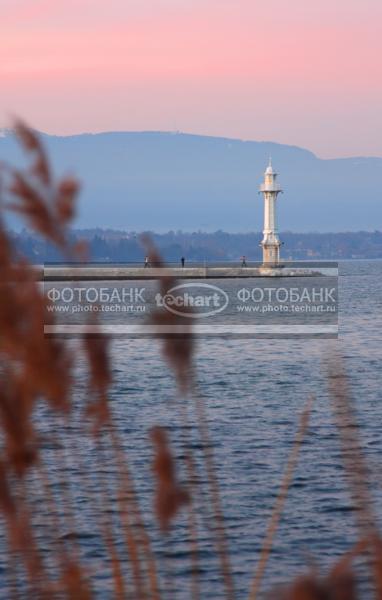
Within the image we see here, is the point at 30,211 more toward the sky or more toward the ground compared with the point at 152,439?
more toward the sky

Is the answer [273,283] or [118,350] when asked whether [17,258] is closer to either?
[118,350]

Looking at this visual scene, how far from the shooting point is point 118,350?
37.1 meters

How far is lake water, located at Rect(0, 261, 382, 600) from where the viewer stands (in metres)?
9.97

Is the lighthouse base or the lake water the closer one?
the lake water

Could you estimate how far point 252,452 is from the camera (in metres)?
15.7

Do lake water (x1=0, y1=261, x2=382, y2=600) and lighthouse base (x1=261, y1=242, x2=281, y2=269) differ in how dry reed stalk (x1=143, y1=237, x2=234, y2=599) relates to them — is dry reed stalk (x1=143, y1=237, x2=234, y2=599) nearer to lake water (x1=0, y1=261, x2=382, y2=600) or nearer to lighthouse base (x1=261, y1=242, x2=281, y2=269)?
lake water (x1=0, y1=261, x2=382, y2=600)

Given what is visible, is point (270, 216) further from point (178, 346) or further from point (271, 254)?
point (178, 346)

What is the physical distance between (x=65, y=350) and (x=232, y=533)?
8672mm

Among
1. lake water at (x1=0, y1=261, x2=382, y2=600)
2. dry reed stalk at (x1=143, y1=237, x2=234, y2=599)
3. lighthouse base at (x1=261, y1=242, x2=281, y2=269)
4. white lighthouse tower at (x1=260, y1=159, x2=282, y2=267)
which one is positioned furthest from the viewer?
lighthouse base at (x1=261, y1=242, x2=281, y2=269)

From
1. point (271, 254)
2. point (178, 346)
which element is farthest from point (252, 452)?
point (271, 254)

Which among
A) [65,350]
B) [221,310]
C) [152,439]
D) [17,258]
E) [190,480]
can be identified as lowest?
[221,310]

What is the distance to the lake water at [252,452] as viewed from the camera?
9969mm

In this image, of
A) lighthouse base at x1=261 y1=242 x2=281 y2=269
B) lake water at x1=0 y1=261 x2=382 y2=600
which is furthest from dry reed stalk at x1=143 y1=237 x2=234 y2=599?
lighthouse base at x1=261 y1=242 x2=281 y2=269

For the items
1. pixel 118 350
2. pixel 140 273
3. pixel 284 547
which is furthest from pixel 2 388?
pixel 140 273
